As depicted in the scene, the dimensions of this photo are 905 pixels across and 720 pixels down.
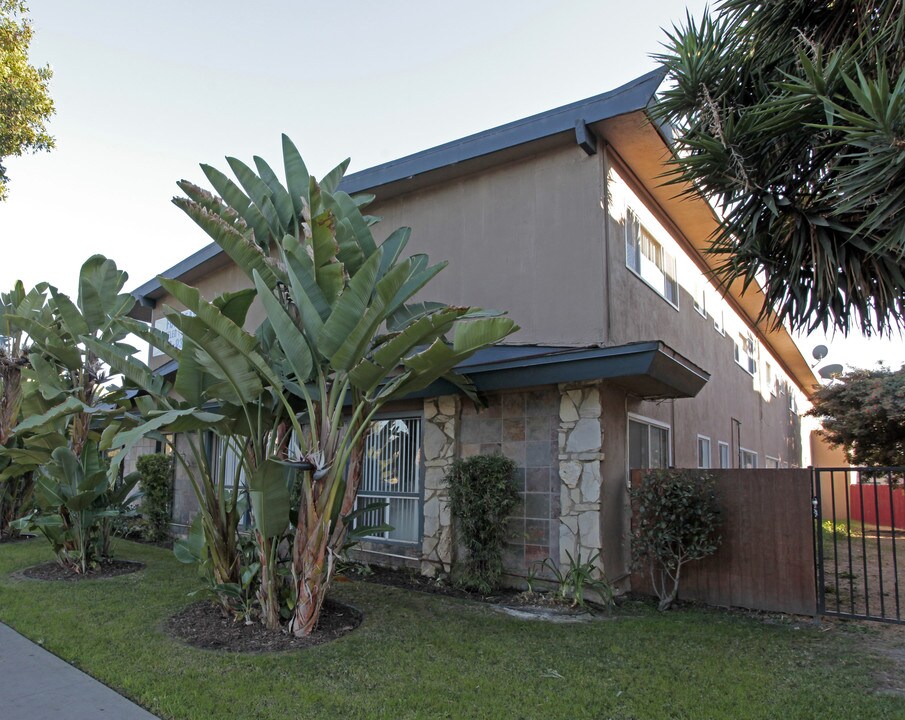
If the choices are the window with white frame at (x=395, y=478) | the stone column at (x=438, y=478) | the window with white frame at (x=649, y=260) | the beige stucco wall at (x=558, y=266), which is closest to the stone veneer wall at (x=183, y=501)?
the window with white frame at (x=395, y=478)

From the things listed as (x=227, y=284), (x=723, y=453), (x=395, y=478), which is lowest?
(x=395, y=478)

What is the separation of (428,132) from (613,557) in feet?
26.3

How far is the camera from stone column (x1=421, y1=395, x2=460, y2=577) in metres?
9.16

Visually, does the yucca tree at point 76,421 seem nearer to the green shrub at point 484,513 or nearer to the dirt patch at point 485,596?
the dirt patch at point 485,596

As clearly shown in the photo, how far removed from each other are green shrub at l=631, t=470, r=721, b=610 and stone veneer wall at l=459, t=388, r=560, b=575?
110 centimetres

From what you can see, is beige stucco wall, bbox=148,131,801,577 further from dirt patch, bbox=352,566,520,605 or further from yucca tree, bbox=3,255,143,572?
yucca tree, bbox=3,255,143,572

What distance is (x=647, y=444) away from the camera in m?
10.0

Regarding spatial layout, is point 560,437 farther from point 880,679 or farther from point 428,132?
point 428,132

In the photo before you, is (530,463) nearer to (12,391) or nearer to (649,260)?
(649,260)

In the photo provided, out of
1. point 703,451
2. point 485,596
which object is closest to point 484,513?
point 485,596

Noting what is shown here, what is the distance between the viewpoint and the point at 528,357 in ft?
27.8

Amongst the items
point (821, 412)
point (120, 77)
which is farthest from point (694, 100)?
point (821, 412)

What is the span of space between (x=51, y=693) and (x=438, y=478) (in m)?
5.41

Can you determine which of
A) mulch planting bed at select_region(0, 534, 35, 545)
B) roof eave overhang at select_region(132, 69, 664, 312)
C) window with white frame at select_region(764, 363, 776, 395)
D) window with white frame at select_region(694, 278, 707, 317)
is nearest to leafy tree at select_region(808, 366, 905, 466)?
window with white frame at select_region(764, 363, 776, 395)
